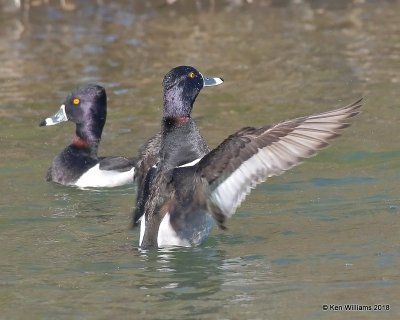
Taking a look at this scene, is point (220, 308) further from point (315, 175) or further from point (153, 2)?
point (153, 2)

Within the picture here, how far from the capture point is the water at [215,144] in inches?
317

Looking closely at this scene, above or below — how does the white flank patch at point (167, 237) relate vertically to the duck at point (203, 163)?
below

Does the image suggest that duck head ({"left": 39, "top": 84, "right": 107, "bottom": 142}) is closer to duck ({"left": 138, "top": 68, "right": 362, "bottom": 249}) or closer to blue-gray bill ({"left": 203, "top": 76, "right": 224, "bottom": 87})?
blue-gray bill ({"left": 203, "top": 76, "right": 224, "bottom": 87})

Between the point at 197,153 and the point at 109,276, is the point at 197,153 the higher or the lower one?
the higher one

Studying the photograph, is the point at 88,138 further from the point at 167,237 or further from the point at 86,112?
the point at 167,237

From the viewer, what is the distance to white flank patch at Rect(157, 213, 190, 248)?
29.4ft

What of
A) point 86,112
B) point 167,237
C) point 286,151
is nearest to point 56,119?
point 86,112

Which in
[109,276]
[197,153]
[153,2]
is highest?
[197,153]

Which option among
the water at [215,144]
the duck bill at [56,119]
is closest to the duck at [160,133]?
the water at [215,144]

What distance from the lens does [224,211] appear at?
8633mm

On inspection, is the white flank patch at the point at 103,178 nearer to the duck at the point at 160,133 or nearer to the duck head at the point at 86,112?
the duck head at the point at 86,112

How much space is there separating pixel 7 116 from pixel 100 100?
1.69 metres

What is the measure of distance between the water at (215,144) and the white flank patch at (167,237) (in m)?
0.07

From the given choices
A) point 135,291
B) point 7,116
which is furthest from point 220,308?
point 7,116
